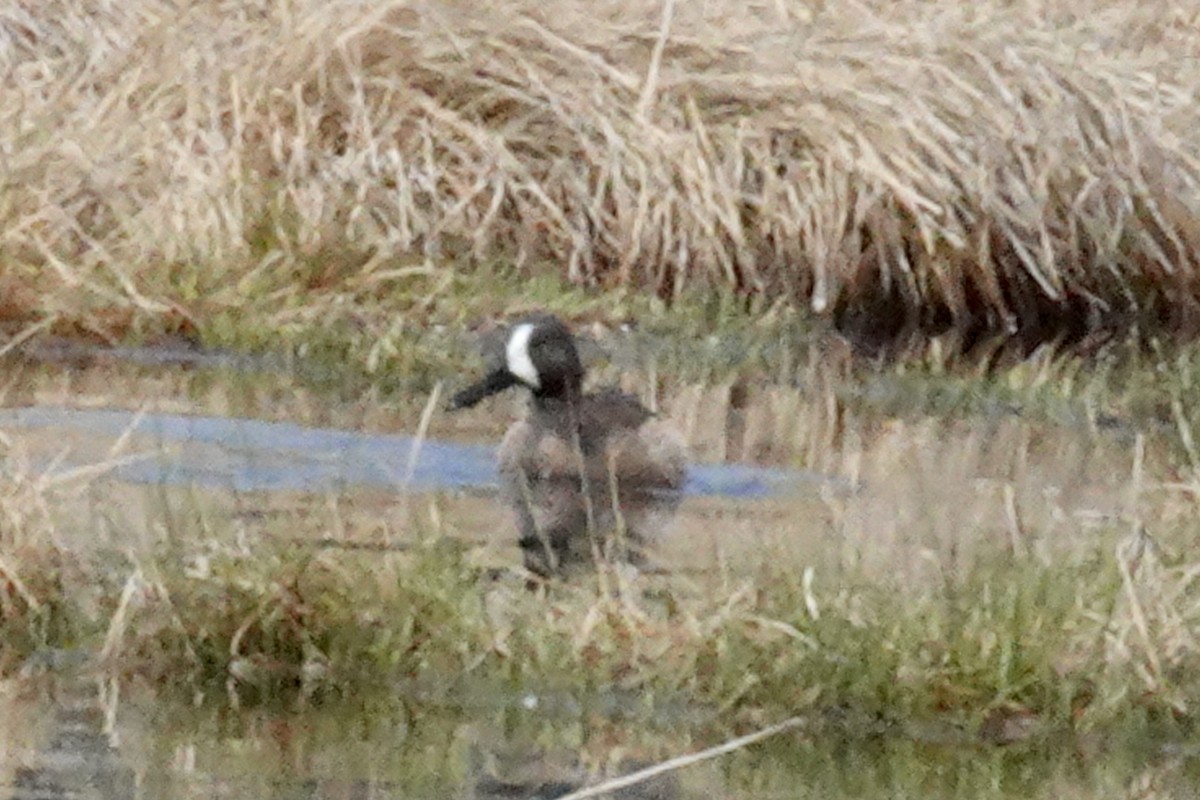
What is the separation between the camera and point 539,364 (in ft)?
31.3

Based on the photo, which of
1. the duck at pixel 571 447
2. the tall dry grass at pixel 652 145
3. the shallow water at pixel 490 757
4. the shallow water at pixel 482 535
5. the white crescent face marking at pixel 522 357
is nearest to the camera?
the shallow water at pixel 490 757

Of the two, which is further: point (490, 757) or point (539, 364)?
point (539, 364)


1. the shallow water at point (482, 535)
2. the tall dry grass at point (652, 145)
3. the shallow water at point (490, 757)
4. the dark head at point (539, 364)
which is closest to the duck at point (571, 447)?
the dark head at point (539, 364)

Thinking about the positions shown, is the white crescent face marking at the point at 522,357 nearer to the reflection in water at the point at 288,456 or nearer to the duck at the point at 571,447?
the duck at the point at 571,447

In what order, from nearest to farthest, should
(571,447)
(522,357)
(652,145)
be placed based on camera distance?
(571,447)
(522,357)
(652,145)

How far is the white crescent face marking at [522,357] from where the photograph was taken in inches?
374

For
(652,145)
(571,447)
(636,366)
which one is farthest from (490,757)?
(652,145)

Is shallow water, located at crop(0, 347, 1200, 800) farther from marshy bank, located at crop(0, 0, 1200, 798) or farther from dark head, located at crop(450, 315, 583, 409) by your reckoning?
dark head, located at crop(450, 315, 583, 409)

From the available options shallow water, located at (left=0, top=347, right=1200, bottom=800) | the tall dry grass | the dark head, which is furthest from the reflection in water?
the tall dry grass

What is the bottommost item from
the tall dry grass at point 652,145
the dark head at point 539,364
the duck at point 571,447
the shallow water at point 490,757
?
the shallow water at point 490,757

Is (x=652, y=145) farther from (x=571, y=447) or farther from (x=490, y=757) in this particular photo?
(x=490, y=757)

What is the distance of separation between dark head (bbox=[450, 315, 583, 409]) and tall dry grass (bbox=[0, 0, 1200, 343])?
234 cm

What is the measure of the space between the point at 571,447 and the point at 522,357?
1.18 feet

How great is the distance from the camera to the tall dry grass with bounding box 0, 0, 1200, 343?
40.1 feet
